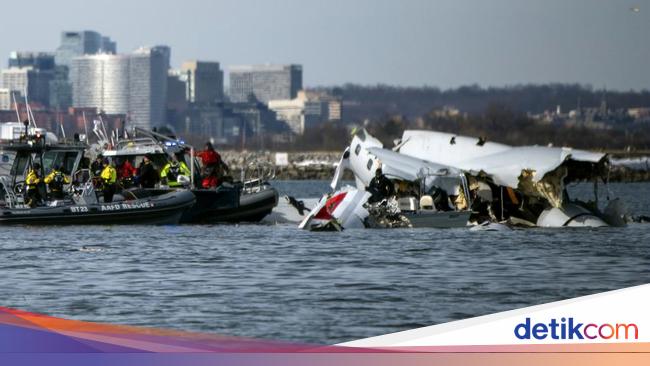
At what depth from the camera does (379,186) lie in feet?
98.6

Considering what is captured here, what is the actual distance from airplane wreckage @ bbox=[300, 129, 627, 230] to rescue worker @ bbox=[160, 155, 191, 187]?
340 cm

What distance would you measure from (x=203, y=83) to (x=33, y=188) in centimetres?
13909

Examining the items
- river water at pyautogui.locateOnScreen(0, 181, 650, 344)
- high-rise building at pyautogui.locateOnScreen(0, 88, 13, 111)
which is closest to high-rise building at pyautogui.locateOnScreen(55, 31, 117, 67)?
high-rise building at pyautogui.locateOnScreen(0, 88, 13, 111)

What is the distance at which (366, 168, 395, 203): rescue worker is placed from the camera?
29984mm

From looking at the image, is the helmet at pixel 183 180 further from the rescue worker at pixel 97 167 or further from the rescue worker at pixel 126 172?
the rescue worker at pixel 97 167

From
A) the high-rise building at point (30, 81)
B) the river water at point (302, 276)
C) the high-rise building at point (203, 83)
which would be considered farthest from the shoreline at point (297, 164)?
the river water at point (302, 276)

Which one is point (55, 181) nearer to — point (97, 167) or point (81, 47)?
point (97, 167)

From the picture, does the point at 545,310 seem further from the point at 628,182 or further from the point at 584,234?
the point at 628,182

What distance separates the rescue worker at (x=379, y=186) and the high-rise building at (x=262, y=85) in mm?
103119

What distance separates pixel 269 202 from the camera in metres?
30.5

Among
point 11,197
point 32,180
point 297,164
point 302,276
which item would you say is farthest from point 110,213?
point 297,164

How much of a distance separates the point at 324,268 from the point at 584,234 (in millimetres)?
9079

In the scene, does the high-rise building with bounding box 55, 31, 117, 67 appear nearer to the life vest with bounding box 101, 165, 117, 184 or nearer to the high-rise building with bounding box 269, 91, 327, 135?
the high-rise building with bounding box 269, 91, 327, 135

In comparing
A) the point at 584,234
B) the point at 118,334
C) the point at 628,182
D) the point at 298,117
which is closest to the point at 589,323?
the point at 118,334
